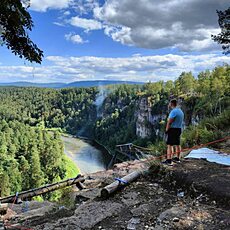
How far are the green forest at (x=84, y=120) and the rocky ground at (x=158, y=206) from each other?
149 inches

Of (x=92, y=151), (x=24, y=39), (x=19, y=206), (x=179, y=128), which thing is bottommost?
(x=92, y=151)

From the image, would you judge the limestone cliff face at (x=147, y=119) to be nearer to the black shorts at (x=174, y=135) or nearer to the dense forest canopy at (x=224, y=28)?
the dense forest canopy at (x=224, y=28)

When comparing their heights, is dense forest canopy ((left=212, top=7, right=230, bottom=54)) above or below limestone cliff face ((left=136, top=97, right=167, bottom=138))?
above

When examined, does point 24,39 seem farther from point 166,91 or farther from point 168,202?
point 166,91

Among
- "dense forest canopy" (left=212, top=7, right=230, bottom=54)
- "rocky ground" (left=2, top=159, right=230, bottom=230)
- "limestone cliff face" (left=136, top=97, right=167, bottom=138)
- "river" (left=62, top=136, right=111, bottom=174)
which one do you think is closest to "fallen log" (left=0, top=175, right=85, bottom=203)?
"rocky ground" (left=2, top=159, right=230, bottom=230)

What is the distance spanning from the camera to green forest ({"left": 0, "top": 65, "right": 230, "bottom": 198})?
3881 cm

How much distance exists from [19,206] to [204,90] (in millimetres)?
52668

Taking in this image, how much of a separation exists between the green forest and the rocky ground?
3774 mm

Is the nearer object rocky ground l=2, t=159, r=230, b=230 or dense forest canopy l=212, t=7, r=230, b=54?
rocky ground l=2, t=159, r=230, b=230

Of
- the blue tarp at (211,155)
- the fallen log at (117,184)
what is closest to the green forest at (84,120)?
the blue tarp at (211,155)

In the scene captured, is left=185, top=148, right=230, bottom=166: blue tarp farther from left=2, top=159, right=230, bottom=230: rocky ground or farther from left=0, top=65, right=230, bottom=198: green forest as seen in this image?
left=0, top=65, right=230, bottom=198: green forest

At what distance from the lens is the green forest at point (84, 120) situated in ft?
127

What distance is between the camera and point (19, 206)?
22.5 ft

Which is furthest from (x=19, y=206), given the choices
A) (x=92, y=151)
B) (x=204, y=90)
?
(x=92, y=151)
